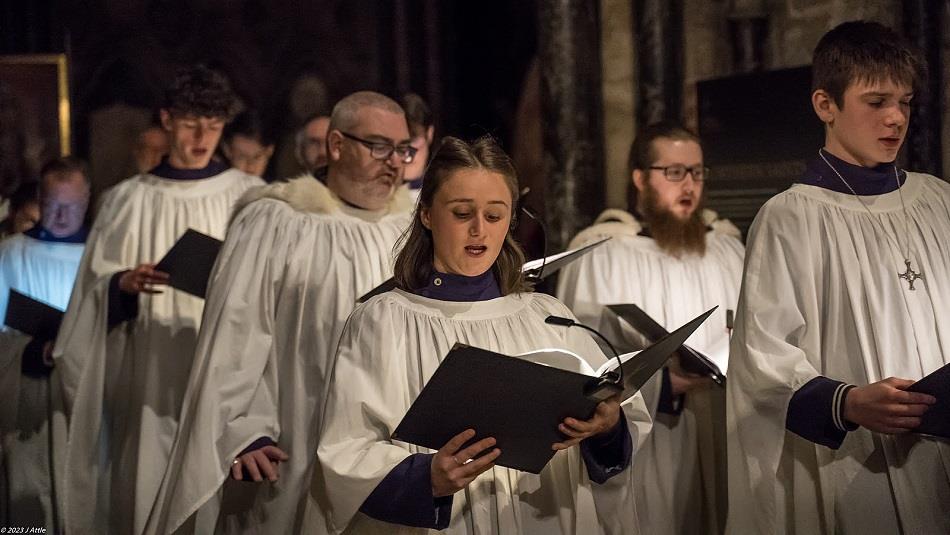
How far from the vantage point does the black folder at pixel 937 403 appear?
9.77 ft

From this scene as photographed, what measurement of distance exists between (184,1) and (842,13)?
4.96 meters

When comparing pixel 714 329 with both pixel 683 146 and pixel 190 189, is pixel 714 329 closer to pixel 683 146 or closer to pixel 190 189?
pixel 683 146

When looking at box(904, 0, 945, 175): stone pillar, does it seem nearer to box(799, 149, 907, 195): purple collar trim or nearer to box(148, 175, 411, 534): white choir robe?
box(799, 149, 907, 195): purple collar trim

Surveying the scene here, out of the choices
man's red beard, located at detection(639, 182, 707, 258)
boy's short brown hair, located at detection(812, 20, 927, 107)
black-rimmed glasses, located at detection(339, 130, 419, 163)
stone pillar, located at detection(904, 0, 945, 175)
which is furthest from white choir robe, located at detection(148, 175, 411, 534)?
stone pillar, located at detection(904, 0, 945, 175)

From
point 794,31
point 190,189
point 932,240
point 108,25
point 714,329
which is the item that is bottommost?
point 714,329

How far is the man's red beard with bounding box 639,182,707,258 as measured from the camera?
527 cm

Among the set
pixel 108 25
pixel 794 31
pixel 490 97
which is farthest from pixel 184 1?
pixel 794 31

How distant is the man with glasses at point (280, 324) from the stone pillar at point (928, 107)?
6.65 feet

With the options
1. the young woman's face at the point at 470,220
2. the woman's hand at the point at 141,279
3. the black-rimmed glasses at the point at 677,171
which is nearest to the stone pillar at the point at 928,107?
the black-rimmed glasses at the point at 677,171

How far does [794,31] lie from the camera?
610cm

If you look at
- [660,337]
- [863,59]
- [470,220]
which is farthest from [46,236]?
[863,59]

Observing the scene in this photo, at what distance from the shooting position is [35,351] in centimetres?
641

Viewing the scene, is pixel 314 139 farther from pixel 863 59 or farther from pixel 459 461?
pixel 459 461

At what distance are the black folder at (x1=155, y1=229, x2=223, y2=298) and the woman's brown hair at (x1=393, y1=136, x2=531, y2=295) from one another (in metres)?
1.80
